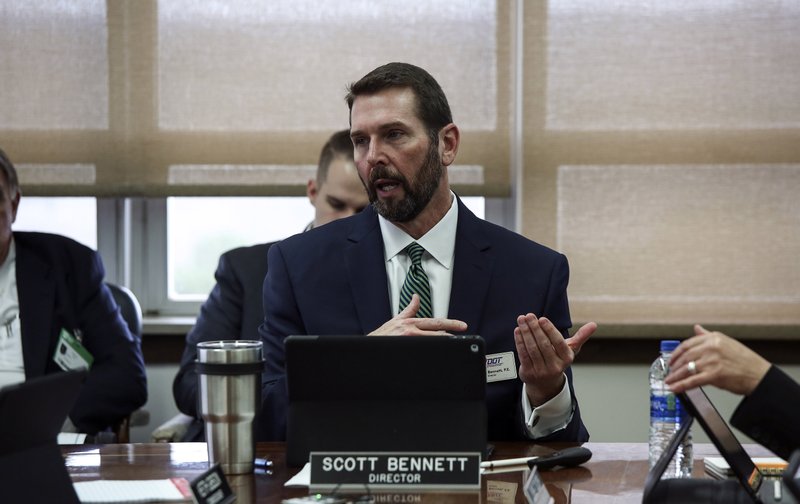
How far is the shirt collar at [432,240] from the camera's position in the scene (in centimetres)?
252

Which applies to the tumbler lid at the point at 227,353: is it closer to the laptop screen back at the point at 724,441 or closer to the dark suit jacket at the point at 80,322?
the laptop screen back at the point at 724,441

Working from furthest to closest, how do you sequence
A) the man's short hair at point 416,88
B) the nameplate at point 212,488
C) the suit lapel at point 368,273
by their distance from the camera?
1. the man's short hair at point 416,88
2. the suit lapel at point 368,273
3. the nameplate at point 212,488

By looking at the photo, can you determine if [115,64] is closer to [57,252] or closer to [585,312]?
[57,252]

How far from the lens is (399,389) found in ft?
5.42

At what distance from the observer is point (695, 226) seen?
12.6ft

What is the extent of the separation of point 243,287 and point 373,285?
0.95m

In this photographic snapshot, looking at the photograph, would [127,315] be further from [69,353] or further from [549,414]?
[549,414]

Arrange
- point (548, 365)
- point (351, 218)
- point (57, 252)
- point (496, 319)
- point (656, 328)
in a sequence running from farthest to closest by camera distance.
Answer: point (656, 328), point (57, 252), point (351, 218), point (496, 319), point (548, 365)

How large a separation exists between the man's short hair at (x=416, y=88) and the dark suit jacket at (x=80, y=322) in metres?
1.30

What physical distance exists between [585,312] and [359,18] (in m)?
1.50

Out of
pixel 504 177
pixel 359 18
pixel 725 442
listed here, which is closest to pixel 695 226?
pixel 504 177

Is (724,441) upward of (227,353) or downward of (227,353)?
downward

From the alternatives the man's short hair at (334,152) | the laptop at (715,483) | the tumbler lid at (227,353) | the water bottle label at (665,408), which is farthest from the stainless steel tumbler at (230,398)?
the man's short hair at (334,152)

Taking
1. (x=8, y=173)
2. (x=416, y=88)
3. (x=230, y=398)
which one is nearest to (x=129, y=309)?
(x=8, y=173)
